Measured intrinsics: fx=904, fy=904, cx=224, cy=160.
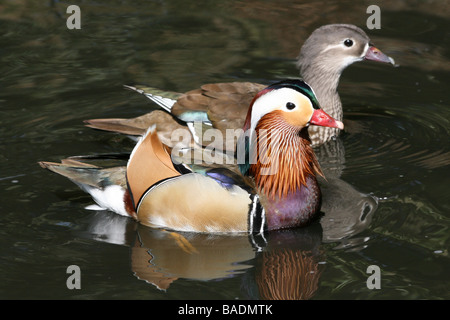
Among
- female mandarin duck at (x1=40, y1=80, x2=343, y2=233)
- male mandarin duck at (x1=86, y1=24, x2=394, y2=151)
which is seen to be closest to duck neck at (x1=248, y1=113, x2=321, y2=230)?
female mandarin duck at (x1=40, y1=80, x2=343, y2=233)

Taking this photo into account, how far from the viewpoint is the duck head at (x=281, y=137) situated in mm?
6367

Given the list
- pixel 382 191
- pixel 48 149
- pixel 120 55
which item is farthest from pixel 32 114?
pixel 382 191

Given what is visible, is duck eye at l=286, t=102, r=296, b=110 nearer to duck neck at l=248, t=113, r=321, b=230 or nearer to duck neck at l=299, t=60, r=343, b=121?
duck neck at l=248, t=113, r=321, b=230

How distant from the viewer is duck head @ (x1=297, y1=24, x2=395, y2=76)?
8250 mm

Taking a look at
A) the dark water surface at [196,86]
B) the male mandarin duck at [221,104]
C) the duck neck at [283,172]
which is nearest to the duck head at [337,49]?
the male mandarin duck at [221,104]

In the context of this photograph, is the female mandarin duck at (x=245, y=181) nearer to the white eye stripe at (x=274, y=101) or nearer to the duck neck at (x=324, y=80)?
the white eye stripe at (x=274, y=101)

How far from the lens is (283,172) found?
646cm

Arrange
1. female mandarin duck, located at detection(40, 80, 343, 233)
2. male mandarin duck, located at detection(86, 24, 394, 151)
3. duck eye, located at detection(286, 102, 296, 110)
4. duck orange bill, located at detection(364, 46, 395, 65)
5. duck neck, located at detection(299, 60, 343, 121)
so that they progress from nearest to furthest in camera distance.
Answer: female mandarin duck, located at detection(40, 80, 343, 233) → duck eye, located at detection(286, 102, 296, 110) → male mandarin duck, located at detection(86, 24, 394, 151) → duck orange bill, located at detection(364, 46, 395, 65) → duck neck, located at detection(299, 60, 343, 121)

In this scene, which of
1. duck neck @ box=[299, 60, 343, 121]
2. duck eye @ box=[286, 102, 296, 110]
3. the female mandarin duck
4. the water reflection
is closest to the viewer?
the water reflection

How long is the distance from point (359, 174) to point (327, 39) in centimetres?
161

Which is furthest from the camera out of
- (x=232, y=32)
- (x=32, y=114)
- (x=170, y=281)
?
(x=232, y=32)

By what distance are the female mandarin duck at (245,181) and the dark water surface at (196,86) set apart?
129mm

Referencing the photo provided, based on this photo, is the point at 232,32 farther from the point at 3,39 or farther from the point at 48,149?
the point at 48,149

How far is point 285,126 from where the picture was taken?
6500 millimetres
